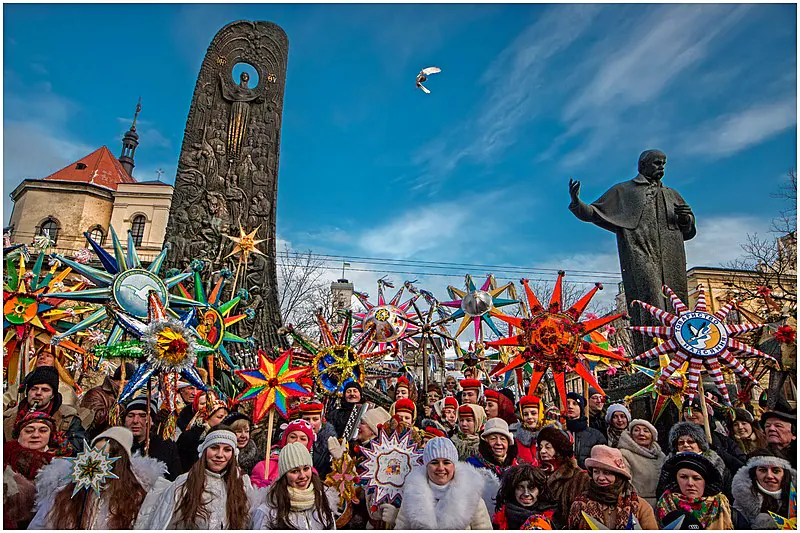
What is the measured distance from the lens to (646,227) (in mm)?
7508

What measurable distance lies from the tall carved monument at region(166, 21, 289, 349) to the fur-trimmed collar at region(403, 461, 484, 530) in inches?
358

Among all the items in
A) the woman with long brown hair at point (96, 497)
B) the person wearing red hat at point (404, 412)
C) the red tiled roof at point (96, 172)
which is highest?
the red tiled roof at point (96, 172)

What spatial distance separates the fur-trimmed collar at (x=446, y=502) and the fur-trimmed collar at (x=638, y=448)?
166 centimetres

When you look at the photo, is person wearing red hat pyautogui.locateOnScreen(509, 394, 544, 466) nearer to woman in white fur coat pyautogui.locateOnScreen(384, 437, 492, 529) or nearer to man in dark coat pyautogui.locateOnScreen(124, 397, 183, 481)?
woman in white fur coat pyautogui.locateOnScreen(384, 437, 492, 529)

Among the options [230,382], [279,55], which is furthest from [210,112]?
[230,382]

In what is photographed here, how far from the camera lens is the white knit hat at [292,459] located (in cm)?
366

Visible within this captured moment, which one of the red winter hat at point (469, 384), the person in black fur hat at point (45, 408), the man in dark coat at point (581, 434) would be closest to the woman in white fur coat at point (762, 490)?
the man in dark coat at point (581, 434)

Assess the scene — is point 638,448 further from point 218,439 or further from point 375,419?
point 218,439

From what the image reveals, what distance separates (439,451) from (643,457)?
2.04 metres

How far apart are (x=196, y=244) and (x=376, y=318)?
4946 mm

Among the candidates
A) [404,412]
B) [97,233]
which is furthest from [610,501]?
[97,233]

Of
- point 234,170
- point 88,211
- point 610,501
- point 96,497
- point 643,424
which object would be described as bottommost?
point 96,497

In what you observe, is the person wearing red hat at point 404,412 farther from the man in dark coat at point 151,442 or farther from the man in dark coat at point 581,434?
the man in dark coat at point 151,442

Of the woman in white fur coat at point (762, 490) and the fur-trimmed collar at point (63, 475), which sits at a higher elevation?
the woman in white fur coat at point (762, 490)
